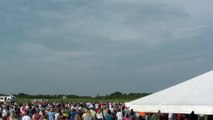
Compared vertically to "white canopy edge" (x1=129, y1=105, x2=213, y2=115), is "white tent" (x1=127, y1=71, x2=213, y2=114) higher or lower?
higher

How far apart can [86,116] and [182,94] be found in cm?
761

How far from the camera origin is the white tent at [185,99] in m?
13.7

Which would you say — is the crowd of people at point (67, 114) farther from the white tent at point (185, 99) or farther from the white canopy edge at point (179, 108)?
the white canopy edge at point (179, 108)

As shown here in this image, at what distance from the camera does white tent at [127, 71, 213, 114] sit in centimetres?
1372

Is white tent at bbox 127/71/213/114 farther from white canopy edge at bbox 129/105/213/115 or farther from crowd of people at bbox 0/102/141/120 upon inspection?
crowd of people at bbox 0/102/141/120

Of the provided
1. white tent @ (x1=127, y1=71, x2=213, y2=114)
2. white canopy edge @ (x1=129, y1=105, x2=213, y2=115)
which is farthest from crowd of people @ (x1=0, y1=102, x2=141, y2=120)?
white canopy edge @ (x1=129, y1=105, x2=213, y2=115)

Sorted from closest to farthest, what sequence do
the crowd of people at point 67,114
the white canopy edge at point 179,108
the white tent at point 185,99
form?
the white canopy edge at point 179,108 → the white tent at point 185,99 → the crowd of people at point 67,114

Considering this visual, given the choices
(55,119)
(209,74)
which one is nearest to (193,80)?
(209,74)

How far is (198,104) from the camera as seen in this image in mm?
13695

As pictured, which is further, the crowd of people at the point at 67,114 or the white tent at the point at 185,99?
the crowd of people at the point at 67,114

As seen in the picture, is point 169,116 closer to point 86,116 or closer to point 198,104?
point 86,116

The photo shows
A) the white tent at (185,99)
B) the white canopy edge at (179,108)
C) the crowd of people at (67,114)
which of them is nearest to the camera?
the white canopy edge at (179,108)

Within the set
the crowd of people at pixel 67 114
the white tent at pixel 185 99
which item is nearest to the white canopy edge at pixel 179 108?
the white tent at pixel 185 99

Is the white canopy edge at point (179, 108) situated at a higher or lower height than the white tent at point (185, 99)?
lower
